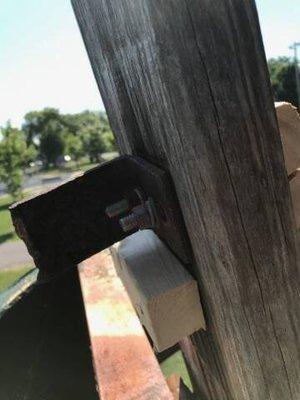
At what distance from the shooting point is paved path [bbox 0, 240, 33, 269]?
21281 millimetres

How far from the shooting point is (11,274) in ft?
61.6

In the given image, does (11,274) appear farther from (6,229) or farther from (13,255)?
(6,229)

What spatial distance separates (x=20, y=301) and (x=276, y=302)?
205cm

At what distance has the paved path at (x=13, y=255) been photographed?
2128 centimetres

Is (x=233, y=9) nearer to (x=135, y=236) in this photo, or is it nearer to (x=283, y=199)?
(x=283, y=199)

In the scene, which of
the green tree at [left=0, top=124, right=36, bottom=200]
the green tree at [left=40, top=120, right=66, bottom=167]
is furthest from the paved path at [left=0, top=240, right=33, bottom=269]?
the green tree at [left=40, top=120, right=66, bottom=167]

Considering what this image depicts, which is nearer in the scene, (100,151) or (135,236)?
→ (135,236)

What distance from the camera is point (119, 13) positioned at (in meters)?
0.94

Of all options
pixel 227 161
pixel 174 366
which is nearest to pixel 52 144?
pixel 174 366

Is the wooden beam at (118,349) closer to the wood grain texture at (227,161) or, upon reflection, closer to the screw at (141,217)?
the wood grain texture at (227,161)

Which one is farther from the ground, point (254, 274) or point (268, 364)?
point (254, 274)

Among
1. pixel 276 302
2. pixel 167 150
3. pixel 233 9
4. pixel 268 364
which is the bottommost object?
pixel 268 364

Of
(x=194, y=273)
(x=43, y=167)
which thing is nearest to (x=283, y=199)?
(x=194, y=273)

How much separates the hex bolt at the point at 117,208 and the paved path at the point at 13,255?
68.6 ft
